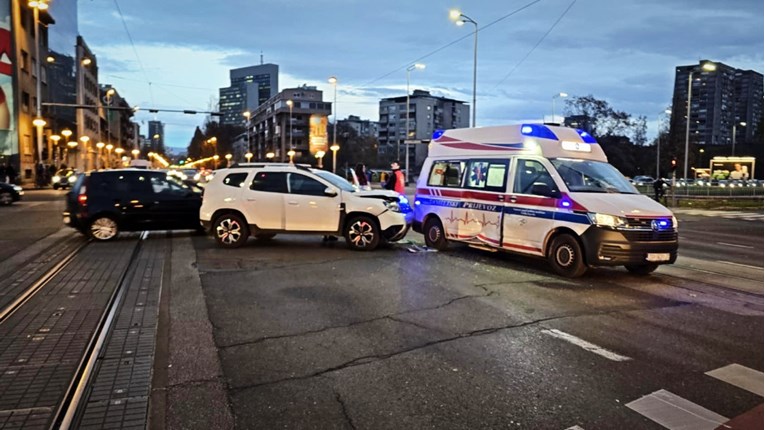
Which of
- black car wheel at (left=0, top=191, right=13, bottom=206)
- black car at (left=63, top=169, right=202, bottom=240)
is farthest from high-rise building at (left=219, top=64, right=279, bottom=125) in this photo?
black car at (left=63, top=169, right=202, bottom=240)

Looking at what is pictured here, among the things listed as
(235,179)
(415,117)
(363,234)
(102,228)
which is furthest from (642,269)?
(415,117)

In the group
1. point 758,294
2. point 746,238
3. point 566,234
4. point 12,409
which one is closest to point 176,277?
point 12,409

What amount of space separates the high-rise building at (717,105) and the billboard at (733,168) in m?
4.39

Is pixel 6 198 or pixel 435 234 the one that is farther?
pixel 6 198

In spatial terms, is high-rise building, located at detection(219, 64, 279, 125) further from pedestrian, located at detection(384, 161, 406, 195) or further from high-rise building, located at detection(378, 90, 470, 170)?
pedestrian, located at detection(384, 161, 406, 195)

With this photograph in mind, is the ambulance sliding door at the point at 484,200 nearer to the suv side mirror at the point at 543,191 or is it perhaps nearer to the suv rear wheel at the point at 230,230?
the suv side mirror at the point at 543,191

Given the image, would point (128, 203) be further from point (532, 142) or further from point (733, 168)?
point (733, 168)

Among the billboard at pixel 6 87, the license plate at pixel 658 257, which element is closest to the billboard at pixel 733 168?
the license plate at pixel 658 257

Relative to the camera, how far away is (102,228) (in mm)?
12805

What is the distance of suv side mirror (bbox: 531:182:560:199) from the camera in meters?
9.07

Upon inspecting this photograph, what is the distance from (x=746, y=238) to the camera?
1614 cm

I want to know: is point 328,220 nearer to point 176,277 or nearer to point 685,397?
point 176,277

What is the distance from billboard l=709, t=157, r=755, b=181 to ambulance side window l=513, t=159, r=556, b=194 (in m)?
61.8

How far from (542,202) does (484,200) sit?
4.63ft
